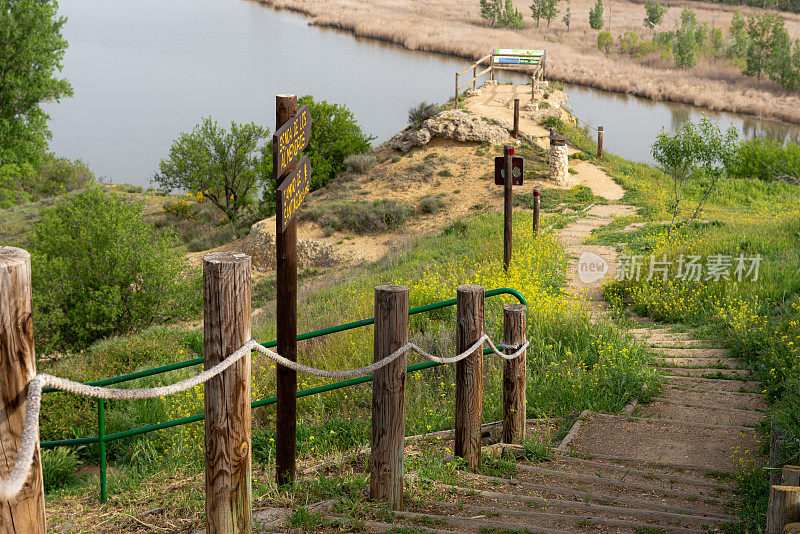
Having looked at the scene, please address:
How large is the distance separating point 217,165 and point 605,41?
43701 millimetres

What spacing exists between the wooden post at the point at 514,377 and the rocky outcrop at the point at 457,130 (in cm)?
2338

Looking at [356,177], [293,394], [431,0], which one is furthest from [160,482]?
[431,0]

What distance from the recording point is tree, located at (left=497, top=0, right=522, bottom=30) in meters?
72.3

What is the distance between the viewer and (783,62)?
5069 cm

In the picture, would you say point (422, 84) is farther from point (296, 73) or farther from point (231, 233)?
point (231, 233)

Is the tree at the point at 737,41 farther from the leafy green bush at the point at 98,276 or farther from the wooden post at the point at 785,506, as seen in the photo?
the wooden post at the point at 785,506

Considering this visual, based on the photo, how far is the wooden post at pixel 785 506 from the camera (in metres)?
3.34

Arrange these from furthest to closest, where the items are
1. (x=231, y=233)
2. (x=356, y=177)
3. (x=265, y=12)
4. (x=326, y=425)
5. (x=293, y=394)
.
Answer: (x=265, y=12), (x=231, y=233), (x=356, y=177), (x=326, y=425), (x=293, y=394)

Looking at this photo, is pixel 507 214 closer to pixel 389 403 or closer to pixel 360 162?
pixel 389 403

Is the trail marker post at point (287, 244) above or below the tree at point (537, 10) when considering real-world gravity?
below

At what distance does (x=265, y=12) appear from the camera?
89875mm

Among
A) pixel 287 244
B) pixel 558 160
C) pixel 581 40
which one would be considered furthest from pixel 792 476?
pixel 581 40

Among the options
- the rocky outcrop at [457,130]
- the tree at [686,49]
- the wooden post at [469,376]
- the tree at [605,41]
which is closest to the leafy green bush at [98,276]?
the wooden post at [469,376]

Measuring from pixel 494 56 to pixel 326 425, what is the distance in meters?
37.4
